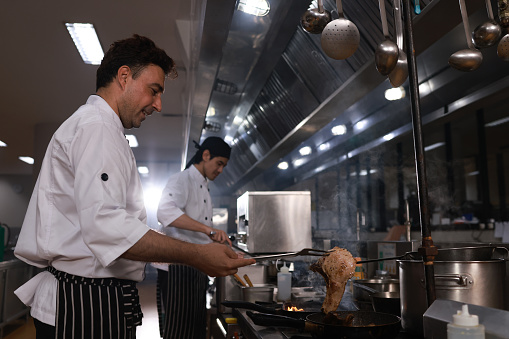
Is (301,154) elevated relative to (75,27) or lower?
lower

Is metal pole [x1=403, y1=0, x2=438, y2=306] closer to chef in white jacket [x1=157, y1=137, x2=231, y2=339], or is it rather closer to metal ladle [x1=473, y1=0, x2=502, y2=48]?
metal ladle [x1=473, y1=0, x2=502, y2=48]

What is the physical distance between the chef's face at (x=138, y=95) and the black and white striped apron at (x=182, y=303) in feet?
5.70

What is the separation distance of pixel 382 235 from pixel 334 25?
18.1 feet

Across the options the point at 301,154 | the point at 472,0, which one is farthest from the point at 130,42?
the point at 301,154

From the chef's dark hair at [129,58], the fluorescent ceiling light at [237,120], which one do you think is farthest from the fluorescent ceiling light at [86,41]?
the chef's dark hair at [129,58]

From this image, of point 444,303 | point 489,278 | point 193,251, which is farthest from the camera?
point 193,251

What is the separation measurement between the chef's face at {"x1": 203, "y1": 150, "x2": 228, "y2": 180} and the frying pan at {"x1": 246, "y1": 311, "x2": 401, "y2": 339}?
6.78 ft

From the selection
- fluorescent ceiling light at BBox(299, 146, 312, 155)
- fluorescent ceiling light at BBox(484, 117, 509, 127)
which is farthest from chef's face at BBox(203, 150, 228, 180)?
fluorescent ceiling light at BBox(484, 117, 509, 127)

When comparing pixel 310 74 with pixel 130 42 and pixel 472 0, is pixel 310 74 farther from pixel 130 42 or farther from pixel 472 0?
pixel 130 42

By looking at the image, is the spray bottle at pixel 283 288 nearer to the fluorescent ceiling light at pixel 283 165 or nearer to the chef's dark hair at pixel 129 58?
the chef's dark hair at pixel 129 58

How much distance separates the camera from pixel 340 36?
4.47 ft

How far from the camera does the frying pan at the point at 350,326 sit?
1.13m

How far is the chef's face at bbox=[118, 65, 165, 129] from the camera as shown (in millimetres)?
1522

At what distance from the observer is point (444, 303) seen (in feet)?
2.91
